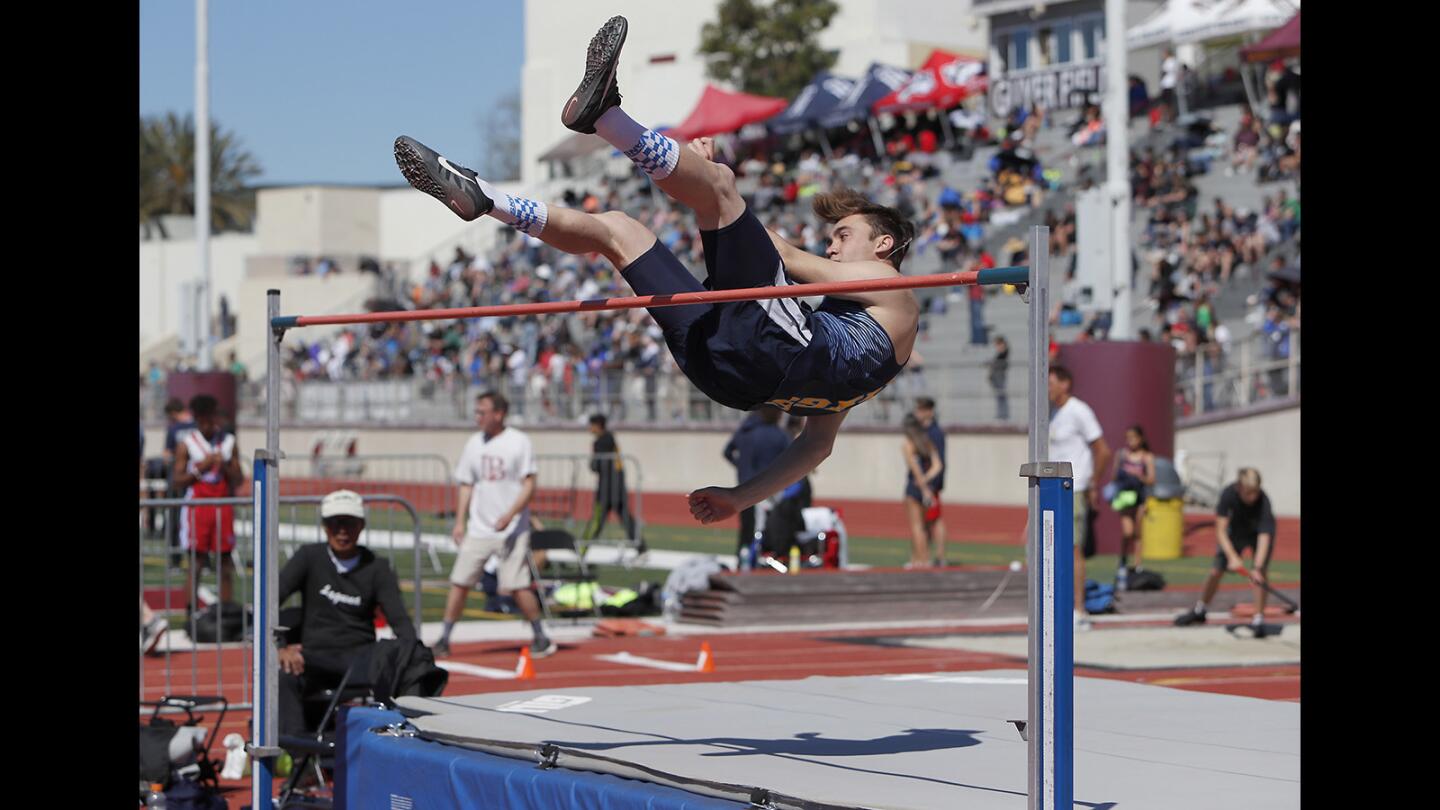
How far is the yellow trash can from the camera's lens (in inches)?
747

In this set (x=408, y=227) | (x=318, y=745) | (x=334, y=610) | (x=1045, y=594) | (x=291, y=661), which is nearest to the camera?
(x=1045, y=594)

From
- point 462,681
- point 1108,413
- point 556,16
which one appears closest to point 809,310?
point 462,681

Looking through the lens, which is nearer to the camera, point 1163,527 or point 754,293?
point 754,293

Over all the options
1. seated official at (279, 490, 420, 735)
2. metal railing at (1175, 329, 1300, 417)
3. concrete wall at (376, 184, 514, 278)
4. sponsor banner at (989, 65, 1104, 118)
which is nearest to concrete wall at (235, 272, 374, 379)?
concrete wall at (376, 184, 514, 278)

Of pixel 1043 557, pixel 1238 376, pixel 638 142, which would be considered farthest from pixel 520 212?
pixel 1238 376

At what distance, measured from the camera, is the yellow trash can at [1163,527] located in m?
19.0

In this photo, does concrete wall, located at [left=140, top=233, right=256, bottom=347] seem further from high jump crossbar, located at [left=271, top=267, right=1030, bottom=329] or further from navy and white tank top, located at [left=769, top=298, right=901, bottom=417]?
navy and white tank top, located at [left=769, top=298, right=901, bottom=417]

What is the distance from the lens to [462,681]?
11.1 m

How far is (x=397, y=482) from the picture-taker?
2853 cm

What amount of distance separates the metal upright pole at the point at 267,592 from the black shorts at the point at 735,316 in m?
1.95

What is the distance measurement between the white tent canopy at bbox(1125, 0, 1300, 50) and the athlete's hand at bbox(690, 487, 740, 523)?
29161 mm

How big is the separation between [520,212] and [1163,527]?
14.2 meters

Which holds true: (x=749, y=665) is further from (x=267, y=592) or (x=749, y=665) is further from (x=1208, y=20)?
(x=1208, y=20)

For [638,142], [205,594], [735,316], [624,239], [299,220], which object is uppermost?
[299,220]
